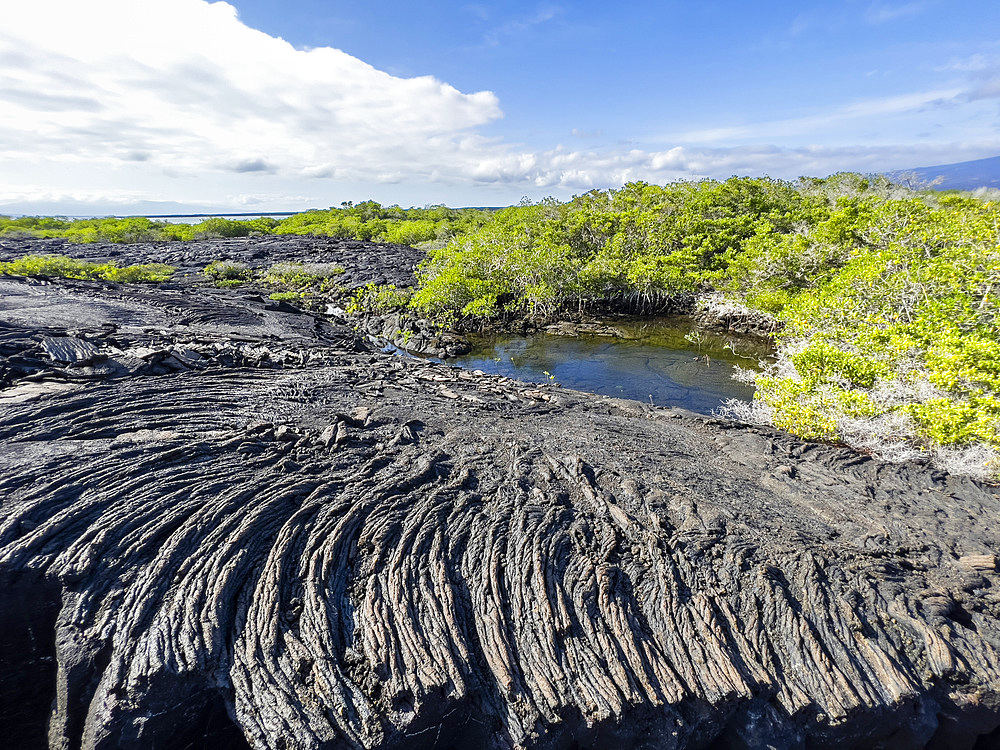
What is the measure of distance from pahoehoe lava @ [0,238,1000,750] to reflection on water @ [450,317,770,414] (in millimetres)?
6865

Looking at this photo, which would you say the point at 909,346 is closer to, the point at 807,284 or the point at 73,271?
the point at 807,284

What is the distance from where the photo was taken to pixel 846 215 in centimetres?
2447

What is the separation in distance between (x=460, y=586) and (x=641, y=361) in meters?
16.9

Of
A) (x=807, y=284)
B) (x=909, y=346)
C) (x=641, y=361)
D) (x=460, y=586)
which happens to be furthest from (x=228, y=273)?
(x=909, y=346)

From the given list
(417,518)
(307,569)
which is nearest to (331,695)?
(307,569)

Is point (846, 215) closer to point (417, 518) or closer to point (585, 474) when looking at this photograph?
point (585, 474)

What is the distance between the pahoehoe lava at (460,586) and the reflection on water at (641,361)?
270 inches

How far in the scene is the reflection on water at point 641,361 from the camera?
18.2m

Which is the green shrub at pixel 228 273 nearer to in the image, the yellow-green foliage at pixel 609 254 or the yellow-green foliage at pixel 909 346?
the yellow-green foliage at pixel 609 254

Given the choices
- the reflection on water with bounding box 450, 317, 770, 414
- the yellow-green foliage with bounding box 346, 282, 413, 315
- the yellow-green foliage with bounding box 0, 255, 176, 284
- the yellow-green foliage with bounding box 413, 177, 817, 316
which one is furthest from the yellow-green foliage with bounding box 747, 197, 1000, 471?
the yellow-green foliage with bounding box 0, 255, 176, 284

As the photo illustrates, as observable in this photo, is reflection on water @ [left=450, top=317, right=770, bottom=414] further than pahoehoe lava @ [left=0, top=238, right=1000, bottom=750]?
Yes

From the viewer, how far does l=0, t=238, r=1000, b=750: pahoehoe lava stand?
17.7 ft

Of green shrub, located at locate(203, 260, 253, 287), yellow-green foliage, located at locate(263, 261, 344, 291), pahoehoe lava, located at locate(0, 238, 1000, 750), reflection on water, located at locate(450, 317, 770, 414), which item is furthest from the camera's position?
yellow-green foliage, located at locate(263, 261, 344, 291)

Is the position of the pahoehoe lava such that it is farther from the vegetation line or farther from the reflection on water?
the reflection on water
